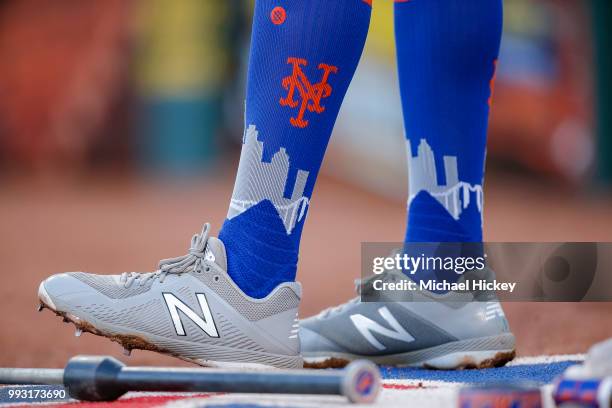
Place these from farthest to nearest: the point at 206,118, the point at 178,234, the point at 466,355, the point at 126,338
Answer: the point at 206,118 < the point at 178,234 < the point at 466,355 < the point at 126,338

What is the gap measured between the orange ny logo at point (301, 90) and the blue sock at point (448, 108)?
29 cm

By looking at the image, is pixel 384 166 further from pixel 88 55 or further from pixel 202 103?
pixel 88 55

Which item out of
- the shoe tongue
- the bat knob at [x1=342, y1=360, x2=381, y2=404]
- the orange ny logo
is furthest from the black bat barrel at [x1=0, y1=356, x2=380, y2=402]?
the orange ny logo

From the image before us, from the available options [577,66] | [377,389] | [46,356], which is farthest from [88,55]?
[377,389]

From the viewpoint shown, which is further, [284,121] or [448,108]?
[448,108]

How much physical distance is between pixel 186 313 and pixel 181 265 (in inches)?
2.8

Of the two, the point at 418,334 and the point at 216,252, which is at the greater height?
the point at 216,252

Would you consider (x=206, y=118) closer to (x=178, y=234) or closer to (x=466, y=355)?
(x=178, y=234)

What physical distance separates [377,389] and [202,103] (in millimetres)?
7679

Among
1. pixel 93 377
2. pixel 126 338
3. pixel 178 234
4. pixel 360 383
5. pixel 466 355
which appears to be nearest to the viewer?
pixel 360 383

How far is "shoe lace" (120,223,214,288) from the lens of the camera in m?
1.39

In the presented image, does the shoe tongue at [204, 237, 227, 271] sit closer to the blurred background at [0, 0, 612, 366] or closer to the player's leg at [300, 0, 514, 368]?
the player's leg at [300, 0, 514, 368]

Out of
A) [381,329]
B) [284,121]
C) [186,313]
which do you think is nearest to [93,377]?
[186,313]

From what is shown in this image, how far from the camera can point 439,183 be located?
1607 millimetres
